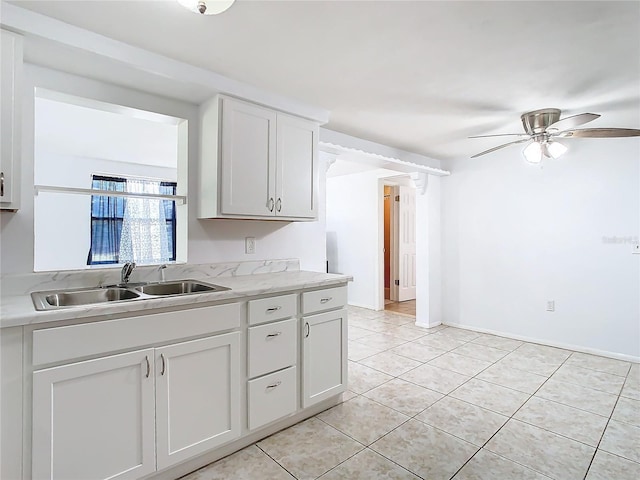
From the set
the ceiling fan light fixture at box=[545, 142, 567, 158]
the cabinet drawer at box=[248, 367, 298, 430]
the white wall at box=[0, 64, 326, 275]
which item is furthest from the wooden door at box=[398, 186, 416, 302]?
the cabinet drawer at box=[248, 367, 298, 430]

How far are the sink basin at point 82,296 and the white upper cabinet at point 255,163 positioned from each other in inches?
27.3

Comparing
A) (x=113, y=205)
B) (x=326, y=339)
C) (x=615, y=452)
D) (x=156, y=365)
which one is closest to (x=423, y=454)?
(x=326, y=339)

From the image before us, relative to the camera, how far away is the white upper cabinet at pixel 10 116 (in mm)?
1561

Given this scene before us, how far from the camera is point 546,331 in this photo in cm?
389

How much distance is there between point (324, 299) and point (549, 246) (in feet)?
9.39

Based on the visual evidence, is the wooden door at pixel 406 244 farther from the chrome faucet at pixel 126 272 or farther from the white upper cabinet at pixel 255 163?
the chrome faucet at pixel 126 272

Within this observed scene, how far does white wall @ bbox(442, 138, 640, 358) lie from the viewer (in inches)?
134

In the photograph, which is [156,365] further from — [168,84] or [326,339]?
[168,84]

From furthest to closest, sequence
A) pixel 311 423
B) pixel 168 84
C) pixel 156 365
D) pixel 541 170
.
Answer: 1. pixel 541 170
2. pixel 311 423
3. pixel 168 84
4. pixel 156 365

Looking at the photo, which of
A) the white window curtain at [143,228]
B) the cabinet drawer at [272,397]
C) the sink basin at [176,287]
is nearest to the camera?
the cabinet drawer at [272,397]

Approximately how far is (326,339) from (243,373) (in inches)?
25.1

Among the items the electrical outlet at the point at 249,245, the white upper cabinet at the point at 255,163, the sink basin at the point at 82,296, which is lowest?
the sink basin at the point at 82,296

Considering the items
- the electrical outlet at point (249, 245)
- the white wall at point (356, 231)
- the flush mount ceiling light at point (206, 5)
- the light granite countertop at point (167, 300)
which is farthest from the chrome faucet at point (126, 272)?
the white wall at point (356, 231)

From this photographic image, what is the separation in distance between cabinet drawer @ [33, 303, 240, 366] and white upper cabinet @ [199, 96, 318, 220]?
2.36 ft
